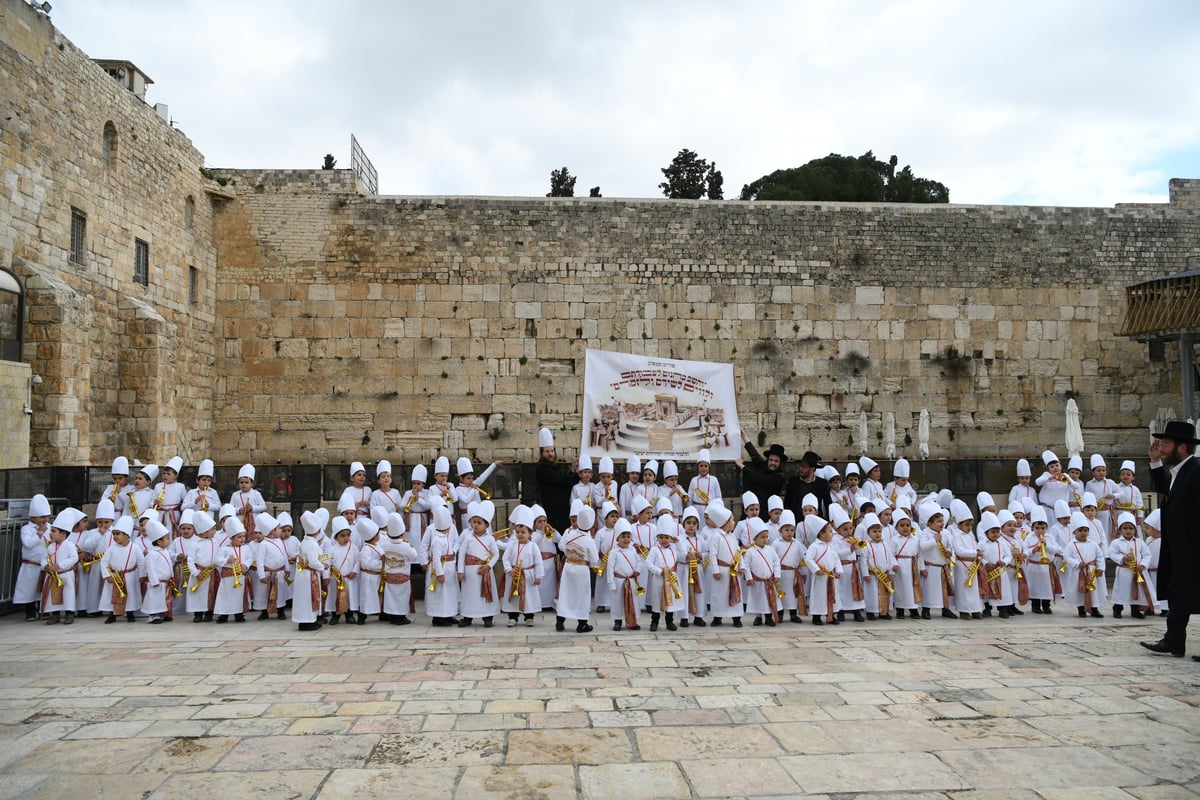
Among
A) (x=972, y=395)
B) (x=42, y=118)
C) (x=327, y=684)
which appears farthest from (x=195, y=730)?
(x=972, y=395)

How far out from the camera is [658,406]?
13.8m

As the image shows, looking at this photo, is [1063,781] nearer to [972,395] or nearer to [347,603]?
[347,603]

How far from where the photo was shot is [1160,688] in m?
5.65

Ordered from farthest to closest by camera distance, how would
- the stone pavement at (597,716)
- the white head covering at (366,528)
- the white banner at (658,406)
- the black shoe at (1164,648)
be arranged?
the white banner at (658,406) → the white head covering at (366,528) → the black shoe at (1164,648) → the stone pavement at (597,716)

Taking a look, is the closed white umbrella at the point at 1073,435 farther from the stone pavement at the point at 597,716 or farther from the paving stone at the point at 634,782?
the paving stone at the point at 634,782

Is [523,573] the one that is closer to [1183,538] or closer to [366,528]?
[366,528]

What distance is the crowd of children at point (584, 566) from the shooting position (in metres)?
8.17

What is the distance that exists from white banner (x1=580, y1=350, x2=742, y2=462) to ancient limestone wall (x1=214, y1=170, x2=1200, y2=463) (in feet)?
8.04

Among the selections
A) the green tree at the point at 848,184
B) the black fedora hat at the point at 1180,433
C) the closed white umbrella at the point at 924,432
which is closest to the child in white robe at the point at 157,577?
the black fedora hat at the point at 1180,433

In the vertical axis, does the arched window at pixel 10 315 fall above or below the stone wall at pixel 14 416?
above

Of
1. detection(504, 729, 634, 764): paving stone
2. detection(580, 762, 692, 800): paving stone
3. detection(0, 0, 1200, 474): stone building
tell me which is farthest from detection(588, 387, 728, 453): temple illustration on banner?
detection(580, 762, 692, 800): paving stone

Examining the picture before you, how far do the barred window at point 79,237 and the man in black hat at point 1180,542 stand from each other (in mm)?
13038

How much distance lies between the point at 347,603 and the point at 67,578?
8.93 feet

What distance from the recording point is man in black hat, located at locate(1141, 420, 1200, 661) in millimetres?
6414
